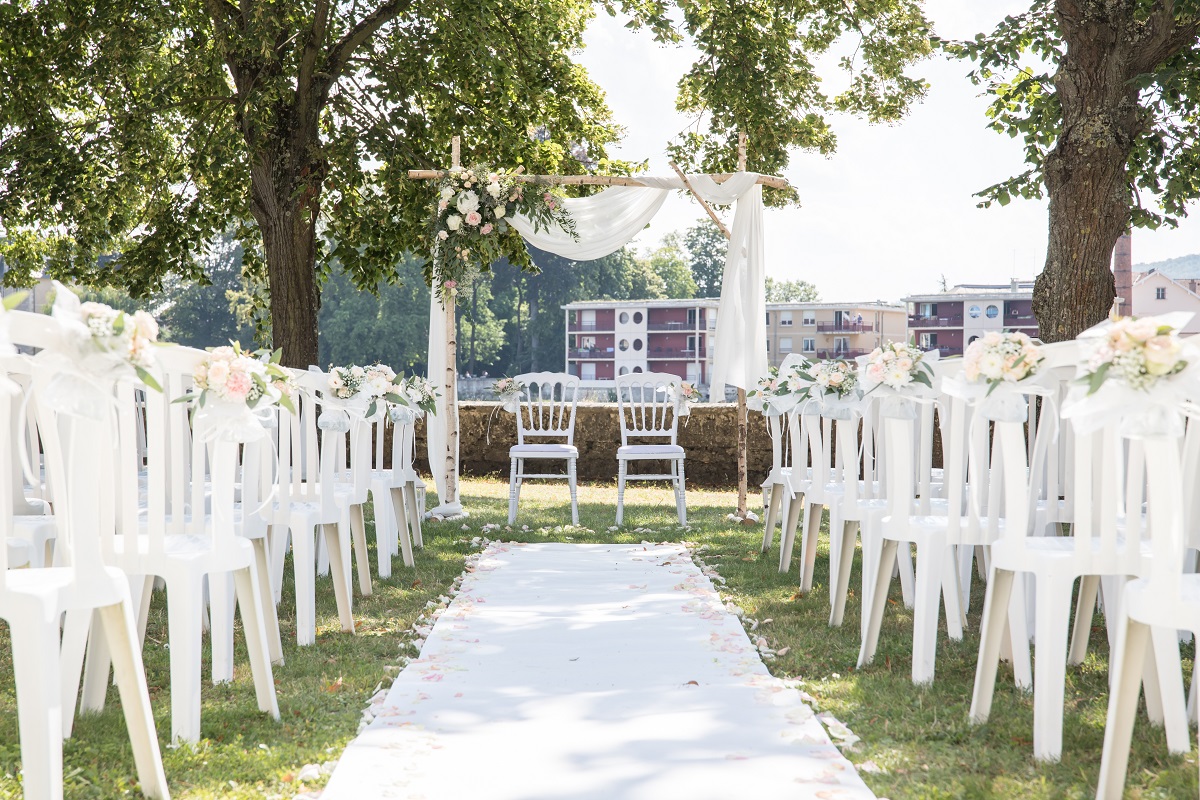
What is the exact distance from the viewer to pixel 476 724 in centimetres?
297

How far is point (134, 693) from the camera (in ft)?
7.51

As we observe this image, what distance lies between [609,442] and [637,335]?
159ft

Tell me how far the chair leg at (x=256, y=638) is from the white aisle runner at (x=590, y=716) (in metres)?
0.32

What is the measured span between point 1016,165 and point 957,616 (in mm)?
6206

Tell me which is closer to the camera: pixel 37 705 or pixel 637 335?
pixel 37 705

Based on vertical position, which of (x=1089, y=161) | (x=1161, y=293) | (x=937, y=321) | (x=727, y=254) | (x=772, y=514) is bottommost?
(x=772, y=514)

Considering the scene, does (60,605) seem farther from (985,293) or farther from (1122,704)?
(985,293)

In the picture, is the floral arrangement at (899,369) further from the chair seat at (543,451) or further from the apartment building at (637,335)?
the apartment building at (637,335)

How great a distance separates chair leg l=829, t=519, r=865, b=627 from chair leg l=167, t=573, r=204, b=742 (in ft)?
8.20

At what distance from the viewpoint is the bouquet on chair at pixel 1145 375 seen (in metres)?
2.07

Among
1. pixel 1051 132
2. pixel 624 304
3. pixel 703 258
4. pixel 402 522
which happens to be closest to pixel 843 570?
pixel 402 522

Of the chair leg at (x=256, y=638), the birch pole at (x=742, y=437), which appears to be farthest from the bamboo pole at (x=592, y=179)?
the chair leg at (x=256, y=638)

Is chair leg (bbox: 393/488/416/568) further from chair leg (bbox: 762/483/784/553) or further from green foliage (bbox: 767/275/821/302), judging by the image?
green foliage (bbox: 767/275/821/302)

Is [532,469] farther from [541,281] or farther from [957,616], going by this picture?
[541,281]
